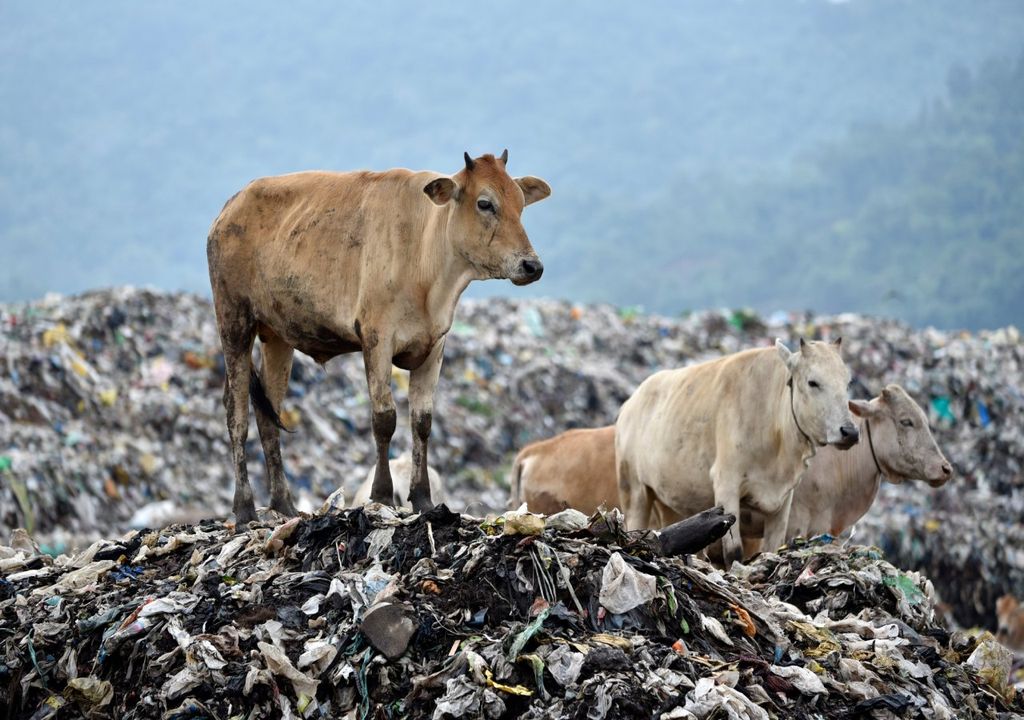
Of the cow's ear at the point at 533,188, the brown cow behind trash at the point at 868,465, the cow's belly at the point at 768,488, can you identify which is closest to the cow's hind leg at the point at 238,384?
the cow's ear at the point at 533,188

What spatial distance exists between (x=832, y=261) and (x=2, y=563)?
96.2 meters

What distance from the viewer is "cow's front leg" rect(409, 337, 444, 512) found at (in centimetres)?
764

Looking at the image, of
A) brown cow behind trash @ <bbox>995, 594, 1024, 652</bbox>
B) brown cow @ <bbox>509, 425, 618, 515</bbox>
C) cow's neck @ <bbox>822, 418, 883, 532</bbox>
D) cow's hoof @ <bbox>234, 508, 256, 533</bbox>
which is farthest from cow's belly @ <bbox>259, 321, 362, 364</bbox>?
brown cow behind trash @ <bbox>995, 594, 1024, 652</bbox>

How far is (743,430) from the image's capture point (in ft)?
30.7

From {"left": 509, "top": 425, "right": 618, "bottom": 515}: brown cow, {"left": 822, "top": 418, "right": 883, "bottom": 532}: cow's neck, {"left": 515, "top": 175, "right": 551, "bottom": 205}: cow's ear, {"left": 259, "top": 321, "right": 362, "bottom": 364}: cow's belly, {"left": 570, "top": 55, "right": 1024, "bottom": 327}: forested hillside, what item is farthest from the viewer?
{"left": 570, "top": 55, "right": 1024, "bottom": 327}: forested hillside

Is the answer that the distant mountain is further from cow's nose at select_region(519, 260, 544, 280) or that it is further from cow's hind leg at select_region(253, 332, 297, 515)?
cow's nose at select_region(519, 260, 544, 280)

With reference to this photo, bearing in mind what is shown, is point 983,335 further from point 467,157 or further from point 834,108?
point 834,108

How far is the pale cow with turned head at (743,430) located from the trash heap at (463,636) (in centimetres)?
168

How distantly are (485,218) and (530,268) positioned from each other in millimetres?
428

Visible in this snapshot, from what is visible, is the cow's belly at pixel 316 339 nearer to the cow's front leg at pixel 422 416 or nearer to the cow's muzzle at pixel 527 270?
the cow's front leg at pixel 422 416

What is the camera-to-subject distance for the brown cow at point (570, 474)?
11.5 m

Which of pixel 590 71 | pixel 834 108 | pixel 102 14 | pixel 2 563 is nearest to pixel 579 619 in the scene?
pixel 2 563

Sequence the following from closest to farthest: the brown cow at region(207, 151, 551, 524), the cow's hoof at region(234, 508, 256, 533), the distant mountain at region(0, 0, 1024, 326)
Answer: the brown cow at region(207, 151, 551, 524) → the cow's hoof at region(234, 508, 256, 533) → the distant mountain at region(0, 0, 1024, 326)

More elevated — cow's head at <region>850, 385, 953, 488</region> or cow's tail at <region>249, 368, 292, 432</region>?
cow's tail at <region>249, 368, 292, 432</region>
